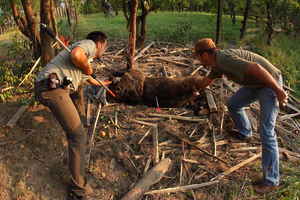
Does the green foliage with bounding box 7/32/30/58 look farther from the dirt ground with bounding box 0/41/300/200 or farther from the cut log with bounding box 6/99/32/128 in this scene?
the cut log with bounding box 6/99/32/128

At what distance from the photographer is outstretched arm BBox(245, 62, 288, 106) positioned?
291cm

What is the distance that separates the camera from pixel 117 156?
149 inches

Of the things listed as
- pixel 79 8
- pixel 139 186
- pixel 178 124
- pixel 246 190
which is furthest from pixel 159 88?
pixel 79 8

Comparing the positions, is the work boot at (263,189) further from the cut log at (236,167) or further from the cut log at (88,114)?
the cut log at (88,114)

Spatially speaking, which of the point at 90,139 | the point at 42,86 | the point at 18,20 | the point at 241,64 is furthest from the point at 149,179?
the point at 18,20

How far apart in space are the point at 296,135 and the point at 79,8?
1045 cm

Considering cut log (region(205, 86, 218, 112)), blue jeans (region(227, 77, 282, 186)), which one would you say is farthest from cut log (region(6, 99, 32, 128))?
blue jeans (region(227, 77, 282, 186))

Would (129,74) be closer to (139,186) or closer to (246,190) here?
(139,186)

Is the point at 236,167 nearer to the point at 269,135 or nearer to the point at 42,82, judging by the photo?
the point at 269,135

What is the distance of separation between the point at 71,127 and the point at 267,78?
10.2ft

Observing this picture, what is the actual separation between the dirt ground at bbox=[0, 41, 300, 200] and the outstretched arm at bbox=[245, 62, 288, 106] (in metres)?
1.47

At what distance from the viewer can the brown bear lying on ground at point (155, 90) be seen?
16.3 ft

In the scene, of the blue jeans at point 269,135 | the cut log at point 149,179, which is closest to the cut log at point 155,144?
the cut log at point 149,179

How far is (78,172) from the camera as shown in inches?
121
